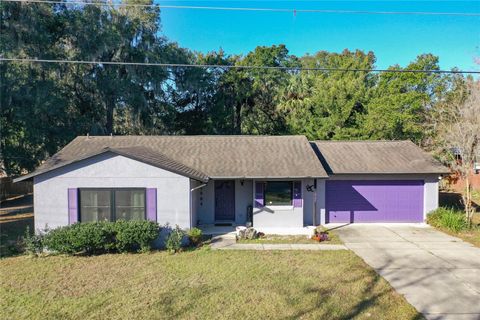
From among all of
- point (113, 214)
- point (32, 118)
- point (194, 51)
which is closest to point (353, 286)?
point (113, 214)

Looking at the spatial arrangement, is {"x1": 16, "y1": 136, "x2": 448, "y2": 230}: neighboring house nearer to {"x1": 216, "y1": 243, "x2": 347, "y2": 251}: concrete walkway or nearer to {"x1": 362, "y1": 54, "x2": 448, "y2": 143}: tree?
{"x1": 216, "y1": 243, "x2": 347, "y2": 251}: concrete walkway

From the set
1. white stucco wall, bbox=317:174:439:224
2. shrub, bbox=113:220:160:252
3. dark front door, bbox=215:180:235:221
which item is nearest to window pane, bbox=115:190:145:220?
shrub, bbox=113:220:160:252

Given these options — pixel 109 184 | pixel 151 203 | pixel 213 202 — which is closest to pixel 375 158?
pixel 213 202

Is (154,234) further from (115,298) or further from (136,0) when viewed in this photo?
(136,0)

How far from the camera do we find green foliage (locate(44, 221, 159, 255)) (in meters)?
10.3

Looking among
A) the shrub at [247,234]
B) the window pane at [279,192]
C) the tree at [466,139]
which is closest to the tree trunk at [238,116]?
the window pane at [279,192]

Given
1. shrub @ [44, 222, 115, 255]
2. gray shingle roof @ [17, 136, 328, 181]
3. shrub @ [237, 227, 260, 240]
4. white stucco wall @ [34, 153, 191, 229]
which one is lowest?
shrub @ [237, 227, 260, 240]

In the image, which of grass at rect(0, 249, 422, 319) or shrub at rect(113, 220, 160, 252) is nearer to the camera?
grass at rect(0, 249, 422, 319)

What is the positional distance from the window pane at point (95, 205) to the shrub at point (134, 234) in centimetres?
100

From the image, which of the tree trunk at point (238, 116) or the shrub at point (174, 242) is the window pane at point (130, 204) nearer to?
the shrub at point (174, 242)

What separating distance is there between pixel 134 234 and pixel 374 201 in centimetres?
1041

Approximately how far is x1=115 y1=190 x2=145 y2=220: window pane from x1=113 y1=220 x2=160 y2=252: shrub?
0.70 metres

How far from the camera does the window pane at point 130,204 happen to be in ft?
37.7

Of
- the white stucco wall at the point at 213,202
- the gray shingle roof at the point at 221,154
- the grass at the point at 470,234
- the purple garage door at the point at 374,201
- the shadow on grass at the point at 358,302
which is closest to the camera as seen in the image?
the shadow on grass at the point at 358,302
